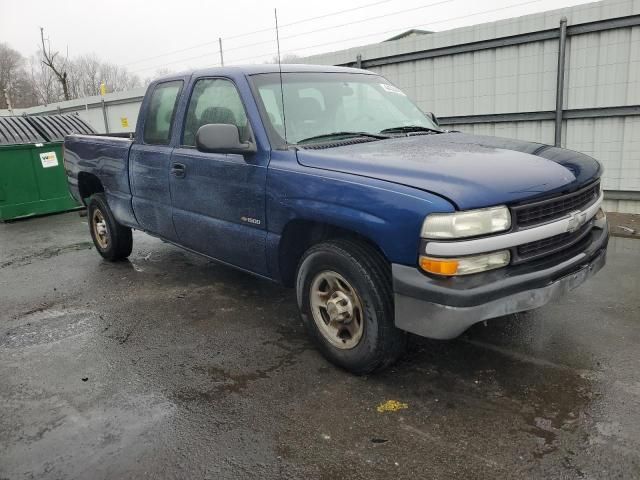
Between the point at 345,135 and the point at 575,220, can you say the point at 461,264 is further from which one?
the point at 345,135

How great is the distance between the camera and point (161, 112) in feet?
15.6

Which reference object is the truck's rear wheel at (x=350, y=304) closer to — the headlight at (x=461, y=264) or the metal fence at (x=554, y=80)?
the headlight at (x=461, y=264)

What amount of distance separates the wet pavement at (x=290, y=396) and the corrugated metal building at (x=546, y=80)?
3330 mm

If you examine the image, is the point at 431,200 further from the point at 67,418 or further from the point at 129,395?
the point at 67,418

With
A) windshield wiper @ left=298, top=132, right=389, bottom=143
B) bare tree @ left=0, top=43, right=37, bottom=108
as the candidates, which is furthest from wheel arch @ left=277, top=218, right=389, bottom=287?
bare tree @ left=0, top=43, right=37, bottom=108

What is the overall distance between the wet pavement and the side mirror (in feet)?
4.58

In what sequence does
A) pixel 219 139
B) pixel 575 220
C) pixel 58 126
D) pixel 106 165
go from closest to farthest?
pixel 575 220 → pixel 219 139 → pixel 106 165 → pixel 58 126

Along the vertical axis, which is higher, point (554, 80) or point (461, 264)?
point (554, 80)

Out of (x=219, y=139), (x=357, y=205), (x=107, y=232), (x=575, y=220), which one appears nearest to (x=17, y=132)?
(x=107, y=232)

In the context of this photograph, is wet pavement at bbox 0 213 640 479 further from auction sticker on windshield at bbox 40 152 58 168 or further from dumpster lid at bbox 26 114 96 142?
dumpster lid at bbox 26 114 96 142

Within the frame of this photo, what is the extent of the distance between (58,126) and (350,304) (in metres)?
9.53

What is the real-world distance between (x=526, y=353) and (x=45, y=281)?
4806 mm

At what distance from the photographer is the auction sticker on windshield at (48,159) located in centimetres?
955

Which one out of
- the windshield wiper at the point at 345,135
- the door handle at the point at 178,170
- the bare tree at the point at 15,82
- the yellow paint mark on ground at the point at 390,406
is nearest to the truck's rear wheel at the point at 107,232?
the door handle at the point at 178,170
